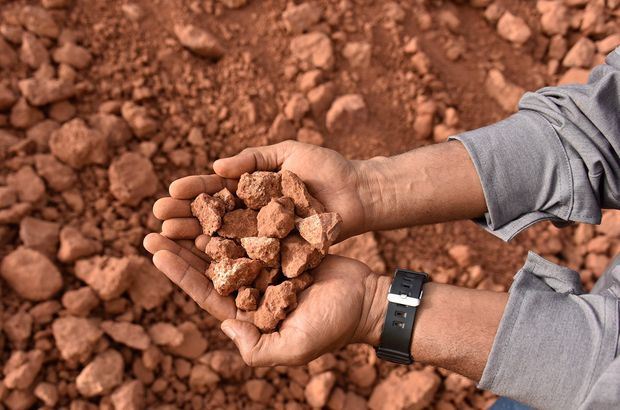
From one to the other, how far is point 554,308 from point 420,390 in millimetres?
1167

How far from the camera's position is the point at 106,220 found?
2830 millimetres

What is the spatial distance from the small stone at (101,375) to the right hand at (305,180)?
0.74 meters

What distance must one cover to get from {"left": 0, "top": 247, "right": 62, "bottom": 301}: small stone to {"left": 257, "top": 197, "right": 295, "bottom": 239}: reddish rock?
3.33ft

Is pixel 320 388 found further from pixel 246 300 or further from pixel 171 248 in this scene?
pixel 171 248

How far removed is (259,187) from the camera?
2.20 metres

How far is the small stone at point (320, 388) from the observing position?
278 cm

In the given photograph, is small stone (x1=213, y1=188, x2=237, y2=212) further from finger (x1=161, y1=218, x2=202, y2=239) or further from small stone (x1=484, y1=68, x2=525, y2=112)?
small stone (x1=484, y1=68, x2=525, y2=112)

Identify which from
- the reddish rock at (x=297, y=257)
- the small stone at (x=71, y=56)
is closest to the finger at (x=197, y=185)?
the reddish rock at (x=297, y=257)

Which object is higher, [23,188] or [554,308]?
[554,308]

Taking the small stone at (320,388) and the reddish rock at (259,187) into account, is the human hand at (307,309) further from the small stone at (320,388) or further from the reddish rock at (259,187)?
the small stone at (320,388)

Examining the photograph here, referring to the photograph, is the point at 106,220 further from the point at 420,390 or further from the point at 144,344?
the point at 420,390

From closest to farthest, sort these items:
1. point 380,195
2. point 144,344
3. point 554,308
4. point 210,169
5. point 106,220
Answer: point 554,308
point 380,195
point 144,344
point 106,220
point 210,169

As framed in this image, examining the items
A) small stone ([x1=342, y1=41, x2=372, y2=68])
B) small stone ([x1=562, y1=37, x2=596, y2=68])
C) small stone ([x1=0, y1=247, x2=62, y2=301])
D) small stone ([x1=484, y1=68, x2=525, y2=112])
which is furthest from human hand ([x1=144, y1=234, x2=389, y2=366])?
small stone ([x1=562, y1=37, x2=596, y2=68])

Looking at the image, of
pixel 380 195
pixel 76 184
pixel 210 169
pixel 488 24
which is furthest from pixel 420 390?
pixel 488 24
